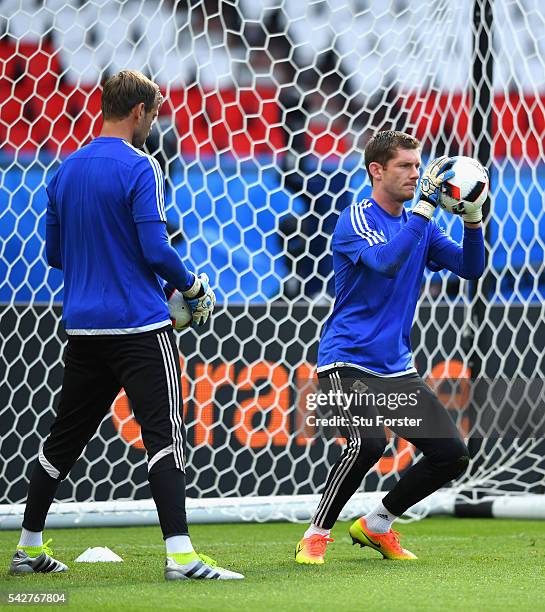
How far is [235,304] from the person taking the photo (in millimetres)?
6191

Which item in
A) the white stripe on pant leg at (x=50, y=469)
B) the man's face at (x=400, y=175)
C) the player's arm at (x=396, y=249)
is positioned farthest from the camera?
the man's face at (x=400, y=175)

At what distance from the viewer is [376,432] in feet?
13.4

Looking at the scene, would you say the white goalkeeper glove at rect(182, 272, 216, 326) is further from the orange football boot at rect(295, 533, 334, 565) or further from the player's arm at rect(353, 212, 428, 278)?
the orange football boot at rect(295, 533, 334, 565)

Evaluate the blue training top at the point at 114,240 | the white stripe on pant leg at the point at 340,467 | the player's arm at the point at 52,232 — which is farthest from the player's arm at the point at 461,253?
the player's arm at the point at 52,232

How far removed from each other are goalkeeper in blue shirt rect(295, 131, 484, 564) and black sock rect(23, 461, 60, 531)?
0.88 metres

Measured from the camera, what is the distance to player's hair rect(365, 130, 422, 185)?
424 cm

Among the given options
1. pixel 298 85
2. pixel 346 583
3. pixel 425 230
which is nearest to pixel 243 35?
pixel 298 85

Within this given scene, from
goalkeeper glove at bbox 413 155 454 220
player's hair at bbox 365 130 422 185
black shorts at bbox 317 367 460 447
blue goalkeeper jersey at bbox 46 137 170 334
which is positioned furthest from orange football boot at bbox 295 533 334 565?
player's hair at bbox 365 130 422 185

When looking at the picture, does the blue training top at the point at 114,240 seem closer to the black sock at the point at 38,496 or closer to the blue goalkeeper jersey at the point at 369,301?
the black sock at the point at 38,496

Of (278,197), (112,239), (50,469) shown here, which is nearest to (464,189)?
(112,239)

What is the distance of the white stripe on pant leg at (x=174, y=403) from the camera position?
351 cm

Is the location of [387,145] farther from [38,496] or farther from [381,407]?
[38,496]

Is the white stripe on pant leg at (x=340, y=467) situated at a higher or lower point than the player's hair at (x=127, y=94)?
lower

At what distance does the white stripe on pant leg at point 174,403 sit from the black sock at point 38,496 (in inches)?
19.2
